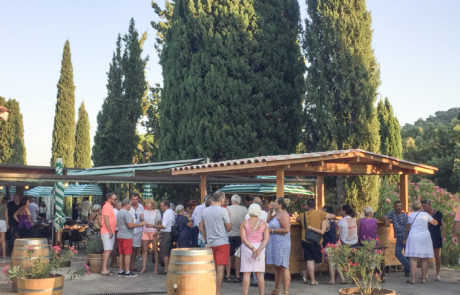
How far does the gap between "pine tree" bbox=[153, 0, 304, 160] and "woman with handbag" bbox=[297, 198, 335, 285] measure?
9.99m

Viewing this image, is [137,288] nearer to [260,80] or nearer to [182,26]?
[260,80]

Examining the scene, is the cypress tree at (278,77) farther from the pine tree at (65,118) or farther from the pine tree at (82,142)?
the pine tree at (82,142)

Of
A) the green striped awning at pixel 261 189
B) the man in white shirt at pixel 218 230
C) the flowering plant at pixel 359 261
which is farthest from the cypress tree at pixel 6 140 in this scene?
the flowering plant at pixel 359 261

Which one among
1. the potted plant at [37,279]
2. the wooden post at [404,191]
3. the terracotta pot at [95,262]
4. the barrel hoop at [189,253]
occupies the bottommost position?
the terracotta pot at [95,262]

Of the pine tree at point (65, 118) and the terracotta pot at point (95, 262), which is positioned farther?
the pine tree at point (65, 118)

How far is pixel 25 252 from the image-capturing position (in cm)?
823

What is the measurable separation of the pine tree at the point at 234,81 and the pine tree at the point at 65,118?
1664 centimetres

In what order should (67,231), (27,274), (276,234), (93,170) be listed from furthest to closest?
(93,170), (67,231), (276,234), (27,274)

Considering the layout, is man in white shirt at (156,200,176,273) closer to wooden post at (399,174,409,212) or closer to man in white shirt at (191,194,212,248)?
man in white shirt at (191,194,212,248)

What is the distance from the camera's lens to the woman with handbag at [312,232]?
9.46 meters

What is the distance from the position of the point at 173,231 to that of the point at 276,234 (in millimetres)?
3093

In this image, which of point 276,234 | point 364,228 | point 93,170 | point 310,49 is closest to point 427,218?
point 364,228

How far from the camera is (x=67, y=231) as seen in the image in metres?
15.9

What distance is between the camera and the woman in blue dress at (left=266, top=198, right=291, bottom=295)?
8.35 metres
